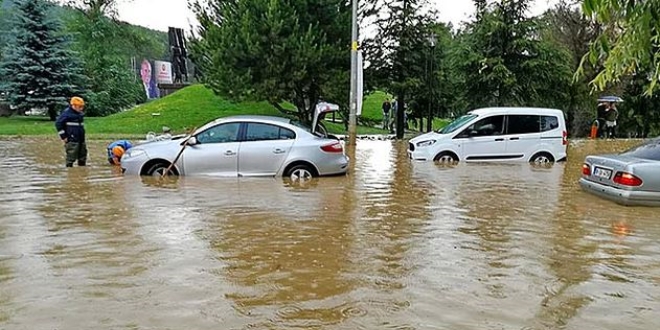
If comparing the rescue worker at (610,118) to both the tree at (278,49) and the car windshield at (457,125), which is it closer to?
the tree at (278,49)

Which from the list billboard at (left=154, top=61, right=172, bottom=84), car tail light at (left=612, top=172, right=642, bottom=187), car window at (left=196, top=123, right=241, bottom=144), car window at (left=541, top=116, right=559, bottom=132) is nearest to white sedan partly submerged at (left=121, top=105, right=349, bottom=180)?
car window at (left=196, top=123, right=241, bottom=144)

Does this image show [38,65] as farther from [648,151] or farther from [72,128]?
[648,151]

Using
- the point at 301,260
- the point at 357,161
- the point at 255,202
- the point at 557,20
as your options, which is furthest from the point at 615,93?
the point at 301,260

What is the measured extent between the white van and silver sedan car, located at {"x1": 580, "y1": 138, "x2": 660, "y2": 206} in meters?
5.85

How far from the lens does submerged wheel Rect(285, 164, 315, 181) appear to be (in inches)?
463

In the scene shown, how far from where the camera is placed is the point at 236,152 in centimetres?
1152

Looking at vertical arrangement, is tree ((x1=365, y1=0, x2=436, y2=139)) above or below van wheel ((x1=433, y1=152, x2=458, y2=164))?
above

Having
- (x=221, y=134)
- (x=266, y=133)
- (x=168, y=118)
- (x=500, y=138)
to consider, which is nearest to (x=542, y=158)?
(x=500, y=138)

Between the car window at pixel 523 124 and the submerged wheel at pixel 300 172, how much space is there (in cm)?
652

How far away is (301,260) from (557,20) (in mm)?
32655

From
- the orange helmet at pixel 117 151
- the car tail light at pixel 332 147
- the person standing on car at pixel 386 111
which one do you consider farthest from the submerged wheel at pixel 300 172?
the person standing on car at pixel 386 111

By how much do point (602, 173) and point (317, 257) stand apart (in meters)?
5.82

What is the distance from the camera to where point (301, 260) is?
602cm

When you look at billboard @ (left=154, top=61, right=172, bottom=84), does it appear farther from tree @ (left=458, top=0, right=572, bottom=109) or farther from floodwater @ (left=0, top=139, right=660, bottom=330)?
floodwater @ (left=0, top=139, right=660, bottom=330)
